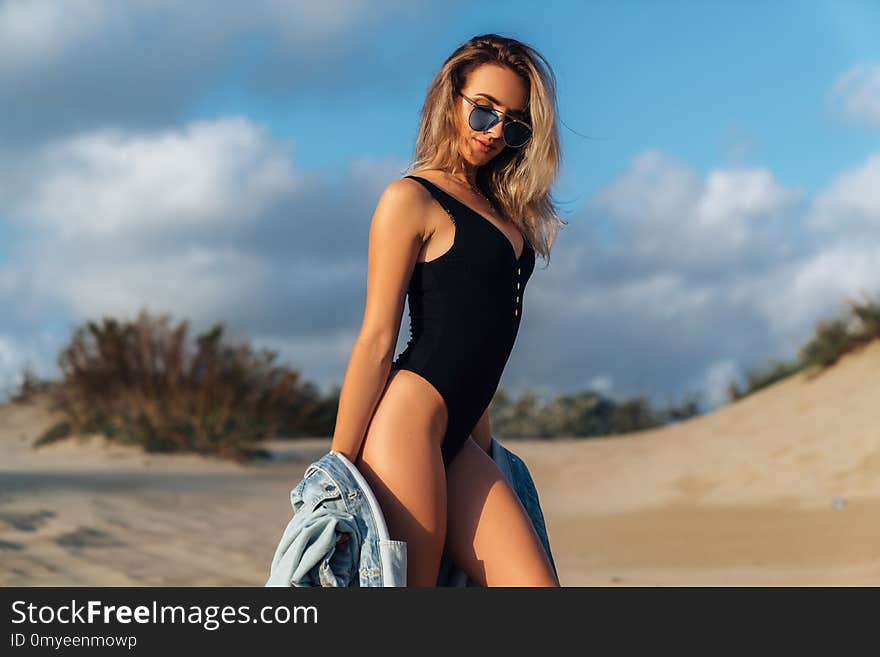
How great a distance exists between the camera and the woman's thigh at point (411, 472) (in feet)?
8.76

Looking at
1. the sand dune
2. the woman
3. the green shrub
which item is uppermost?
the green shrub

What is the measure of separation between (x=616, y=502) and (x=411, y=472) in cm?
914

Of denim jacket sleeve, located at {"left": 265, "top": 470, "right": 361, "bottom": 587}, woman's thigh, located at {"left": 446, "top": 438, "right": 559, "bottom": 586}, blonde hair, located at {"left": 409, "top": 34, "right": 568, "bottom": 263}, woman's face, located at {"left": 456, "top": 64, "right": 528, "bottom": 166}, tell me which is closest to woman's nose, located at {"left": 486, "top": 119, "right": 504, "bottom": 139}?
woman's face, located at {"left": 456, "top": 64, "right": 528, "bottom": 166}

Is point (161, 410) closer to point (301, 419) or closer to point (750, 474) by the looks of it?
point (301, 419)

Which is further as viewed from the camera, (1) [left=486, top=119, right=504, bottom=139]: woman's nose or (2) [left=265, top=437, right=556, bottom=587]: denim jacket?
(1) [left=486, top=119, right=504, bottom=139]: woman's nose

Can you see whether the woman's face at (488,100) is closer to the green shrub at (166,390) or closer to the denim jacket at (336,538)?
the denim jacket at (336,538)

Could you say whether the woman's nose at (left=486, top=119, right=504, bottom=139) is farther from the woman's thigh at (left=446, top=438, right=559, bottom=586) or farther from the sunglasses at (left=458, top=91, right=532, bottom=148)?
the woman's thigh at (left=446, top=438, right=559, bottom=586)

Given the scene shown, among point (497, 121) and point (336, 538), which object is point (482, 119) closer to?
point (497, 121)

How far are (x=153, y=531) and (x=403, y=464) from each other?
6240mm

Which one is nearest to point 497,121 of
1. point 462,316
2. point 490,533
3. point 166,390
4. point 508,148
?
point 508,148

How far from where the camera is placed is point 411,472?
2.68 meters

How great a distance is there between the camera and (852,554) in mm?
7855

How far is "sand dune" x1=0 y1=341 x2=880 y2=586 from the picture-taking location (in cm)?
748

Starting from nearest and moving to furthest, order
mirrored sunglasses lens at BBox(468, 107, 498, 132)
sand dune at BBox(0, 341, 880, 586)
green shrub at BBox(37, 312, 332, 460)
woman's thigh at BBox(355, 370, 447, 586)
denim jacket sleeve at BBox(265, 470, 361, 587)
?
denim jacket sleeve at BBox(265, 470, 361, 587) → woman's thigh at BBox(355, 370, 447, 586) → mirrored sunglasses lens at BBox(468, 107, 498, 132) → sand dune at BBox(0, 341, 880, 586) → green shrub at BBox(37, 312, 332, 460)
